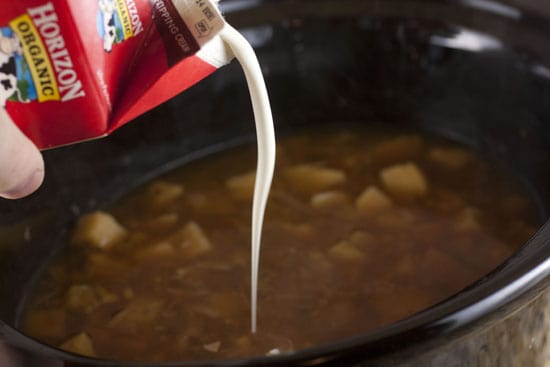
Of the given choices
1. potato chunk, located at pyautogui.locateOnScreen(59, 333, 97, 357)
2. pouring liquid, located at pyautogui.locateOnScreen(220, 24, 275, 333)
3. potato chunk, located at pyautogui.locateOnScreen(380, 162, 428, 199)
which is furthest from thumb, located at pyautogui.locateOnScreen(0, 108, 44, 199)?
potato chunk, located at pyautogui.locateOnScreen(380, 162, 428, 199)

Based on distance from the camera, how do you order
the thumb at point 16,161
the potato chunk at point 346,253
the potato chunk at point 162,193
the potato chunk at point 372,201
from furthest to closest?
the potato chunk at point 162,193, the potato chunk at point 372,201, the potato chunk at point 346,253, the thumb at point 16,161

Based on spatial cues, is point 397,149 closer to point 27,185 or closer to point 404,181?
point 404,181

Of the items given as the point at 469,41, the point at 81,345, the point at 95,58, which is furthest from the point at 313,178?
the point at 95,58

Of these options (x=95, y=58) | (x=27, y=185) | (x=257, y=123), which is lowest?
(x=257, y=123)

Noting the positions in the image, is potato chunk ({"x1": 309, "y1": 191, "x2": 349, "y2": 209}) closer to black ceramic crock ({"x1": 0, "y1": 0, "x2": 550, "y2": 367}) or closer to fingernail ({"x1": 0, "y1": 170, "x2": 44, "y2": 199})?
black ceramic crock ({"x1": 0, "y1": 0, "x2": 550, "y2": 367})

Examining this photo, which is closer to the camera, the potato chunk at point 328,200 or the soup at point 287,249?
the soup at point 287,249

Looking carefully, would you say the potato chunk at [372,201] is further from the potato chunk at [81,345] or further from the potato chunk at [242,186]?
the potato chunk at [81,345]

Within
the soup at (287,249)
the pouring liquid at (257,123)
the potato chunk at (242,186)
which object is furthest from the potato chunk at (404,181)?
the pouring liquid at (257,123)
